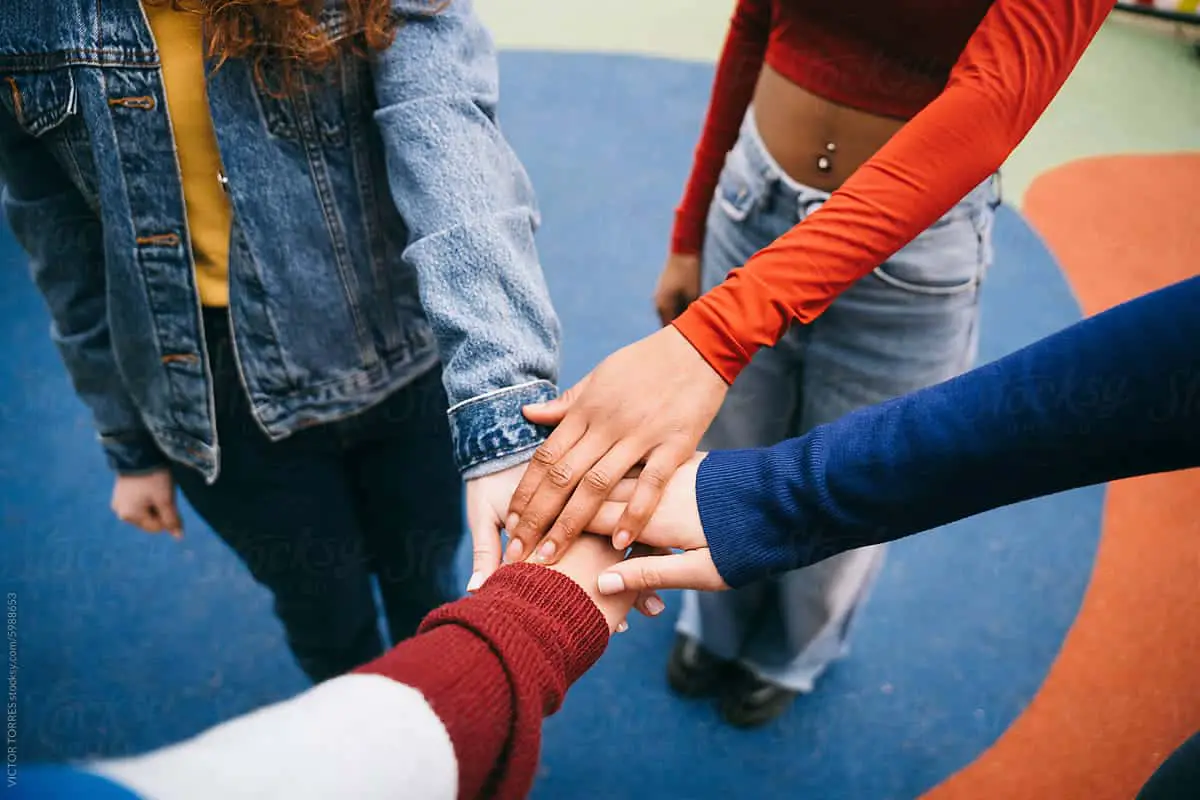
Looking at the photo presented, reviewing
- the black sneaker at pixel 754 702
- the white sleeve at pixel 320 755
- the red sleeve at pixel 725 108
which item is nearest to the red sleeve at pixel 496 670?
the white sleeve at pixel 320 755

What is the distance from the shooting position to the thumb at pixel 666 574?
797 mm

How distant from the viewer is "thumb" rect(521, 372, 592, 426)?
2.71 feet

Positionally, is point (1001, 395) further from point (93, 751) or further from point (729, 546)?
point (93, 751)

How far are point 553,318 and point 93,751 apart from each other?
127cm

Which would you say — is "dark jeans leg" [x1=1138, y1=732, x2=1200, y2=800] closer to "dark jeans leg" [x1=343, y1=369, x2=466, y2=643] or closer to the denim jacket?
the denim jacket

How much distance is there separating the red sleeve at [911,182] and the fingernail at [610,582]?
0.23 meters

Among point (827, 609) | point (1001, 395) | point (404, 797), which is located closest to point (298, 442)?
point (404, 797)

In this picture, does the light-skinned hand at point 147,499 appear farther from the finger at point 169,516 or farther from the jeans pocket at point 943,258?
the jeans pocket at point 943,258

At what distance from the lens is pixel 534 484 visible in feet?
2.68

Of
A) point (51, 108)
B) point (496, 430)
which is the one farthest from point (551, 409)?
point (51, 108)

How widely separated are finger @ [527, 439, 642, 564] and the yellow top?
0.41m

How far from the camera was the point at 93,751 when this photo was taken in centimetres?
148

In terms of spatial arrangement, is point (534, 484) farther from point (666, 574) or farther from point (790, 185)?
point (790, 185)

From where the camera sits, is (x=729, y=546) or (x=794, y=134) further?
(x=794, y=134)
